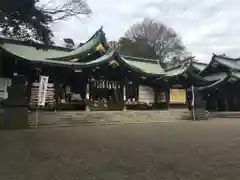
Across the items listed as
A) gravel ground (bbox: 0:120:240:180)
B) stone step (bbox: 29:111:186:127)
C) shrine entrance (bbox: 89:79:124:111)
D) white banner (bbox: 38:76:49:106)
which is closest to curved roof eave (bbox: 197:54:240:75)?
stone step (bbox: 29:111:186:127)

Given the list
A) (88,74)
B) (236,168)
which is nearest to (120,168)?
(236,168)

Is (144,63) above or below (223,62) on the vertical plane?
below

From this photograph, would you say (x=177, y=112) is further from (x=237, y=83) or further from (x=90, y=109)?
(x=237, y=83)

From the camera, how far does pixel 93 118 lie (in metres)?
19.7

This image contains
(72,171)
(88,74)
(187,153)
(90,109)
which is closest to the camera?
(72,171)

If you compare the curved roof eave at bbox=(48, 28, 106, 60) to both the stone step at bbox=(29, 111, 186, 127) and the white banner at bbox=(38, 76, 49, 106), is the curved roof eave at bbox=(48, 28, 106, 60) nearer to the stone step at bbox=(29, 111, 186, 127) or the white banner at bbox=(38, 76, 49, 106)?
the stone step at bbox=(29, 111, 186, 127)

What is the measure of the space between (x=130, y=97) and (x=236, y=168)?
71.0 feet

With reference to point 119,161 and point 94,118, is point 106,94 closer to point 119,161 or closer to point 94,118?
point 94,118

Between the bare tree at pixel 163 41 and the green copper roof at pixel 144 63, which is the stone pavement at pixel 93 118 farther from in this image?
the bare tree at pixel 163 41

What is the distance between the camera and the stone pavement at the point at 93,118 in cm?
1733

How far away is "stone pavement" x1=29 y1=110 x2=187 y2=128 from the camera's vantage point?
682 inches

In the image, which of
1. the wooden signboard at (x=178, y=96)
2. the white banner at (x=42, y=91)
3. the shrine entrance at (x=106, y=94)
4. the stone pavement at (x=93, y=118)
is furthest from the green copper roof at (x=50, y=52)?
the wooden signboard at (x=178, y=96)

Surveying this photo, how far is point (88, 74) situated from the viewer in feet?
79.0

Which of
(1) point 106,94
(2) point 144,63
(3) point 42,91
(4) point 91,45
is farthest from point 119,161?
(2) point 144,63
